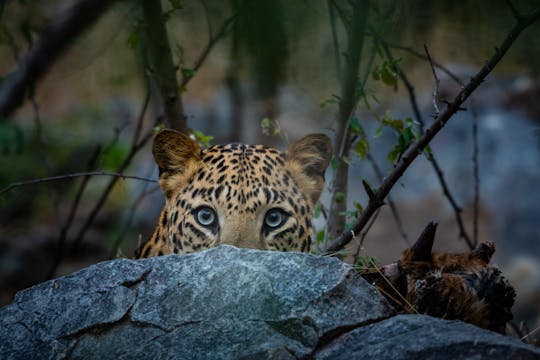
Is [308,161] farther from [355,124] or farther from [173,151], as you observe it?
[173,151]

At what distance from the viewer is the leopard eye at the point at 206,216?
5.05 metres

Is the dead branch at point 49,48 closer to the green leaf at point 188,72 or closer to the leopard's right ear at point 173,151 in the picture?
the green leaf at point 188,72

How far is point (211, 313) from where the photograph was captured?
3.86m

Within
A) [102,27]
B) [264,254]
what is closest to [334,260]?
[264,254]

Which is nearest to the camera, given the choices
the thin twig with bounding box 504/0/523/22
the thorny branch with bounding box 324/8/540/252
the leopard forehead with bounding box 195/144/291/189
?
the thin twig with bounding box 504/0/523/22

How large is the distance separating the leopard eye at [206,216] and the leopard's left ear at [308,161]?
2.47 ft

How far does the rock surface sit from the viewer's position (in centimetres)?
374

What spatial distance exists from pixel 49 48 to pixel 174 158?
2390mm

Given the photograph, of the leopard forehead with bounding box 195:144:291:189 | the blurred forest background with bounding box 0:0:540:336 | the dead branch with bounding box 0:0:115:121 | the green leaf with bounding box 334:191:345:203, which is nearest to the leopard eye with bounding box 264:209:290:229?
the leopard forehead with bounding box 195:144:291:189

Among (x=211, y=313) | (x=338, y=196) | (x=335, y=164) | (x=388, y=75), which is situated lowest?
(x=211, y=313)

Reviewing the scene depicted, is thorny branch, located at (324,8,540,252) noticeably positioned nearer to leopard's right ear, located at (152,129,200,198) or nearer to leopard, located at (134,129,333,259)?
leopard, located at (134,129,333,259)

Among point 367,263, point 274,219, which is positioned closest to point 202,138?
point 274,219

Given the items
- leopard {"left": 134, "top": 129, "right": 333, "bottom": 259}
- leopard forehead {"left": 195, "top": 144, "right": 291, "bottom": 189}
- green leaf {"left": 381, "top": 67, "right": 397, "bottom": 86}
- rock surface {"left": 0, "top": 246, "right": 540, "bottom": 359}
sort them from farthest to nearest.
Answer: green leaf {"left": 381, "top": 67, "right": 397, "bottom": 86}
leopard forehead {"left": 195, "top": 144, "right": 291, "bottom": 189}
leopard {"left": 134, "top": 129, "right": 333, "bottom": 259}
rock surface {"left": 0, "top": 246, "right": 540, "bottom": 359}

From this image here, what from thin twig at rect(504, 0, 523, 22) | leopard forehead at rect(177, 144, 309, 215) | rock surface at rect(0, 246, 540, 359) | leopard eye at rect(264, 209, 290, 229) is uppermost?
thin twig at rect(504, 0, 523, 22)
